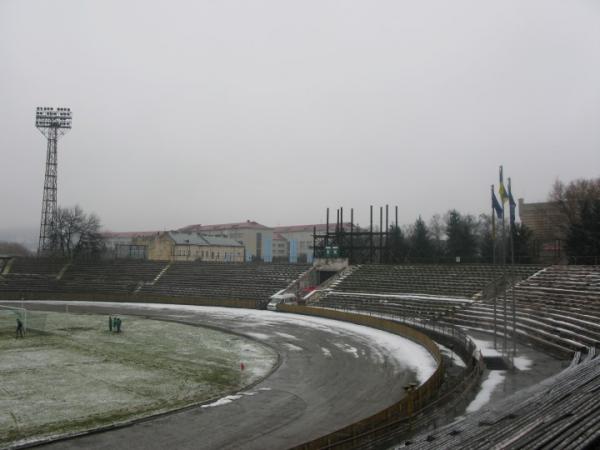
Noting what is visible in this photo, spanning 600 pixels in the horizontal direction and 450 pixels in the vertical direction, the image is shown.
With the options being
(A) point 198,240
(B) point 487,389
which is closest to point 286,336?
(B) point 487,389

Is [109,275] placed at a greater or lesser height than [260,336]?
greater

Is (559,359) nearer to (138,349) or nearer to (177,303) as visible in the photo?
(138,349)

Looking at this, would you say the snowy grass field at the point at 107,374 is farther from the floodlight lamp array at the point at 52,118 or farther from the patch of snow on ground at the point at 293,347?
the floodlight lamp array at the point at 52,118

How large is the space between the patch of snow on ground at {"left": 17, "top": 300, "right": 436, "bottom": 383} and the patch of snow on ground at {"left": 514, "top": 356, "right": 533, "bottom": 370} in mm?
3586

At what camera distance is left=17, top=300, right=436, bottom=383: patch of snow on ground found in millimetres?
24438

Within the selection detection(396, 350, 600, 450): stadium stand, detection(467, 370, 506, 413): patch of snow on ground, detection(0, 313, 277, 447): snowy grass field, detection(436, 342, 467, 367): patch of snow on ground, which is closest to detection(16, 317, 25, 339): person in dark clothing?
detection(0, 313, 277, 447): snowy grass field

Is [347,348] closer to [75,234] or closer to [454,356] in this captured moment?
[454,356]

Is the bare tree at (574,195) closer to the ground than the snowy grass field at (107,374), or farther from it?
farther from it

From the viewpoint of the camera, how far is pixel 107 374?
71.6 ft

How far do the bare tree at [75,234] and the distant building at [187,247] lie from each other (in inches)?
389

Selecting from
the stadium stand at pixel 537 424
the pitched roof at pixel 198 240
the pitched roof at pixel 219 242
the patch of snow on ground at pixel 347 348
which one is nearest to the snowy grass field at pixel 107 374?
the patch of snow on ground at pixel 347 348

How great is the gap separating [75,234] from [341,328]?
72.0m

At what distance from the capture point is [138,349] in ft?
92.0

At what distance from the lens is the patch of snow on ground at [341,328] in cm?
2444
